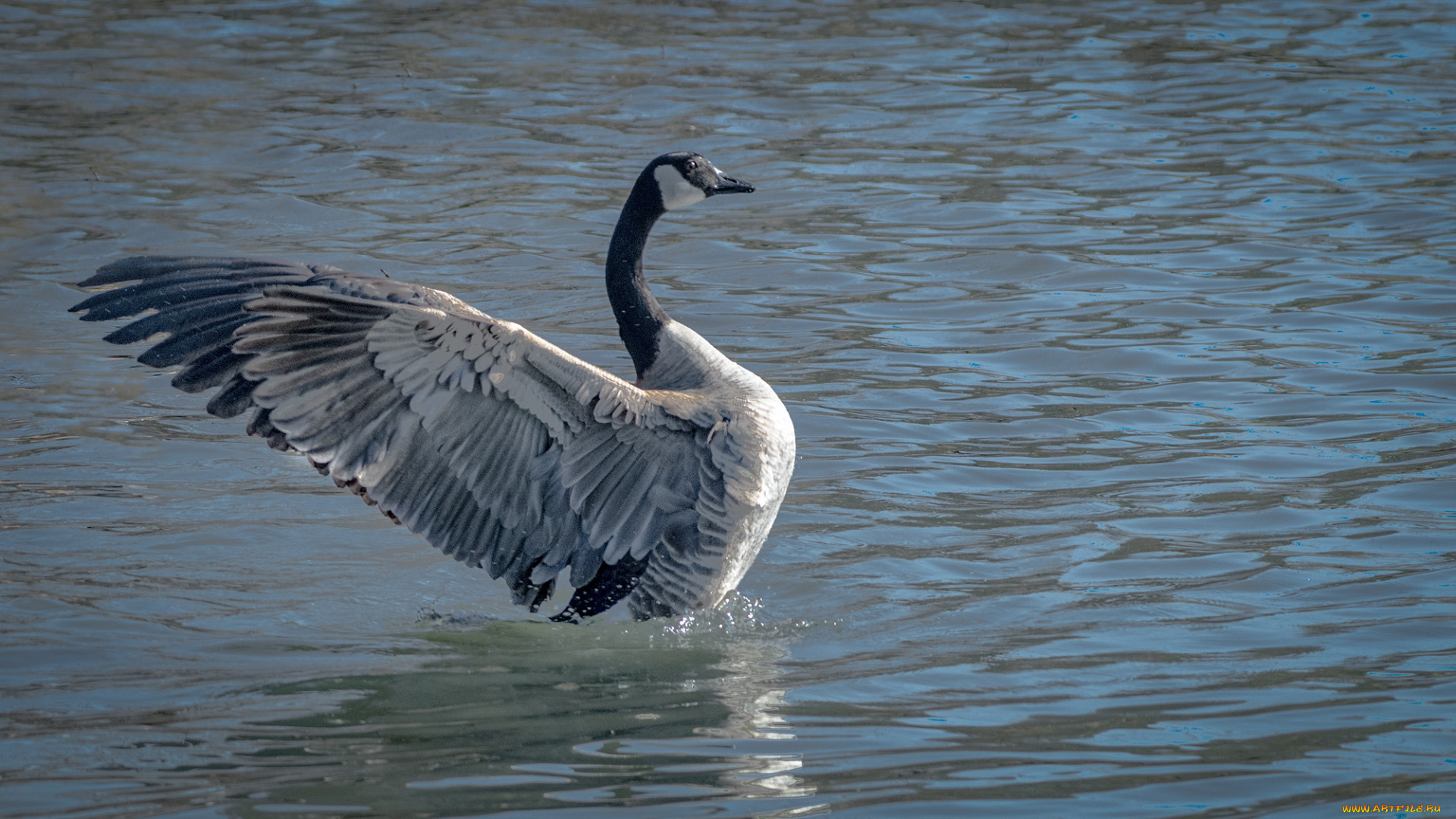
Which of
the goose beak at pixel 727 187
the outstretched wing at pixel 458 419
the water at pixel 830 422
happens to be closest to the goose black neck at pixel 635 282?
the goose beak at pixel 727 187

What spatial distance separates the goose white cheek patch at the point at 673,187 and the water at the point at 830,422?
5.18ft

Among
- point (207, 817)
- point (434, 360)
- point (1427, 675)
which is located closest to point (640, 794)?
point (207, 817)

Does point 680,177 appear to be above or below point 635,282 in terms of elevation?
above

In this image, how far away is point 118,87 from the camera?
13.8 meters

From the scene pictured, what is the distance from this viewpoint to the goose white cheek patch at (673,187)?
21.0ft

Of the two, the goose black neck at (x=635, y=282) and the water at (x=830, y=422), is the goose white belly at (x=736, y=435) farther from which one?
the water at (x=830, y=422)

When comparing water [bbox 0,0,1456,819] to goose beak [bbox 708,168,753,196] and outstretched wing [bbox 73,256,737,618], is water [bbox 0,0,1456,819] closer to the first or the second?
outstretched wing [bbox 73,256,737,618]

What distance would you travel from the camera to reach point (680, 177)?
642 cm

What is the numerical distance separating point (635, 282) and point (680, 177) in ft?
1.77

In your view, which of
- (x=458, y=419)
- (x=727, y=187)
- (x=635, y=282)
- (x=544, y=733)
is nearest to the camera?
(x=544, y=733)

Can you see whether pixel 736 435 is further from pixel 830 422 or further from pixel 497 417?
pixel 830 422

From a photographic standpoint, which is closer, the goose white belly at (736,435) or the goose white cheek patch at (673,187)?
the goose white belly at (736,435)

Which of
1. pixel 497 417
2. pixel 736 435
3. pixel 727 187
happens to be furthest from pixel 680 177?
pixel 497 417

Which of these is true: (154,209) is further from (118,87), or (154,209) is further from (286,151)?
(118,87)
